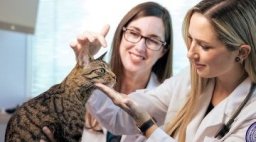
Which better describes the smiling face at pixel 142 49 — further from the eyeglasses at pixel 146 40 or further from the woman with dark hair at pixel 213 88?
the woman with dark hair at pixel 213 88

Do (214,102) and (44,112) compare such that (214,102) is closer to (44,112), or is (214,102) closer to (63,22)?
(44,112)

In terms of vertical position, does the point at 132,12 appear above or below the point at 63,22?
above

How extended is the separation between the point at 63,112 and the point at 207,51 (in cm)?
34

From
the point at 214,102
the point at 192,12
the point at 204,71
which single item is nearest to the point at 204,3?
the point at 192,12

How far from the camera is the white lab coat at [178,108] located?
812mm

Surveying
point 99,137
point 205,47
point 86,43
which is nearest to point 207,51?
point 205,47

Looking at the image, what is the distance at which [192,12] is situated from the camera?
2.78 ft

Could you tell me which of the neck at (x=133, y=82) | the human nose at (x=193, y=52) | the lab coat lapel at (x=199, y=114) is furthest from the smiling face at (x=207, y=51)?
the neck at (x=133, y=82)

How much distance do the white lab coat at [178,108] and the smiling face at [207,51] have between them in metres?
0.09

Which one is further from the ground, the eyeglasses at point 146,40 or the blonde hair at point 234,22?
the blonde hair at point 234,22

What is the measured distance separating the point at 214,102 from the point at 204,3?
0.86 ft

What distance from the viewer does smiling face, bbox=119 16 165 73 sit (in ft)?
3.65

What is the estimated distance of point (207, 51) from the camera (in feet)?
2.59

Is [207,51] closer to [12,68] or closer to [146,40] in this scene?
[146,40]
